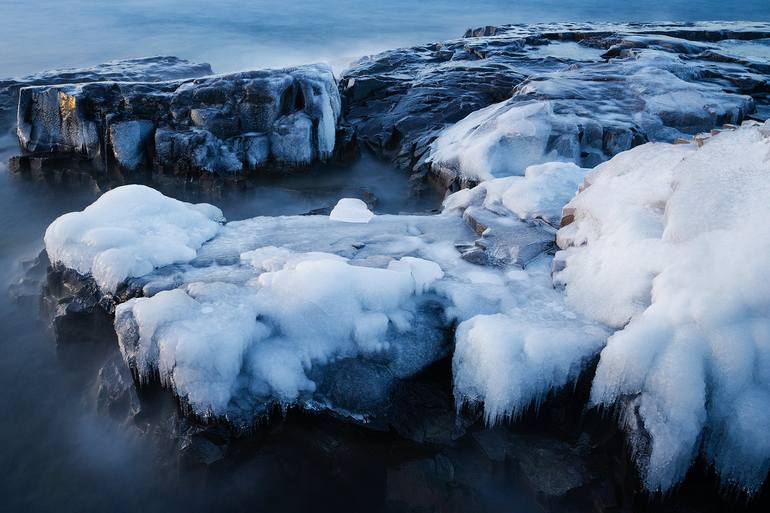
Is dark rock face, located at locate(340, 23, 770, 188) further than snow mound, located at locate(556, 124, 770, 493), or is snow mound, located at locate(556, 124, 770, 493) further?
dark rock face, located at locate(340, 23, 770, 188)

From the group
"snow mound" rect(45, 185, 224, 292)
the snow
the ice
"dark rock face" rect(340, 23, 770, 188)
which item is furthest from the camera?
"dark rock face" rect(340, 23, 770, 188)

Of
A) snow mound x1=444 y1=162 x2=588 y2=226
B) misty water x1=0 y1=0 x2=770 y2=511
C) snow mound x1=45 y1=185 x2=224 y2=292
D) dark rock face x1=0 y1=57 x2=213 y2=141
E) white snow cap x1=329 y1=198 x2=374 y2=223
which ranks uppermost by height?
dark rock face x1=0 y1=57 x2=213 y2=141

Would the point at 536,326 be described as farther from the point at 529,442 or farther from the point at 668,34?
the point at 668,34

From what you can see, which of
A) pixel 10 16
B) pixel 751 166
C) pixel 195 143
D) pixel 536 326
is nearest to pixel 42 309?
pixel 195 143

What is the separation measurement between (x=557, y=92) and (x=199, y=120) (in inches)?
254

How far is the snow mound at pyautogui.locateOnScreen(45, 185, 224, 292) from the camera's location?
4.70 meters

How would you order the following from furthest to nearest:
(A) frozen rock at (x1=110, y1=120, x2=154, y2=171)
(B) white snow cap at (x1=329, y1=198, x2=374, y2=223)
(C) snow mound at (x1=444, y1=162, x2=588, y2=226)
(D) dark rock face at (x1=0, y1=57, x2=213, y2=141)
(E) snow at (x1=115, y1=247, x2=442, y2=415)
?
(D) dark rock face at (x1=0, y1=57, x2=213, y2=141) < (A) frozen rock at (x1=110, y1=120, x2=154, y2=171) < (B) white snow cap at (x1=329, y1=198, x2=374, y2=223) < (C) snow mound at (x1=444, y1=162, x2=588, y2=226) < (E) snow at (x1=115, y1=247, x2=442, y2=415)

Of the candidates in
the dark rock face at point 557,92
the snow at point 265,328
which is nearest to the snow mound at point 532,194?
the dark rock face at point 557,92

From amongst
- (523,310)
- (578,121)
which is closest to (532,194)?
(523,310)

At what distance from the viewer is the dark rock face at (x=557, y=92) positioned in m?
8.15

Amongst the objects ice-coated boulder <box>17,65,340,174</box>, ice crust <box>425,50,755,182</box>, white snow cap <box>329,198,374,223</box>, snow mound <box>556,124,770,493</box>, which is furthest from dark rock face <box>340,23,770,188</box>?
snow mound <box>556,124,770,493</box>

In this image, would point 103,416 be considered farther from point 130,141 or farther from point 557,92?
point 557,92

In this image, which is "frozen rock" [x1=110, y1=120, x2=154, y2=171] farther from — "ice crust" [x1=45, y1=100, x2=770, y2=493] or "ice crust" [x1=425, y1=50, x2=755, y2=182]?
"ice crust" [x1=425, y1=50, x2=755, y2=182]

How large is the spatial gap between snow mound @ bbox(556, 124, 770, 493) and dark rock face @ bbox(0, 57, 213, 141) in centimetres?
1116
